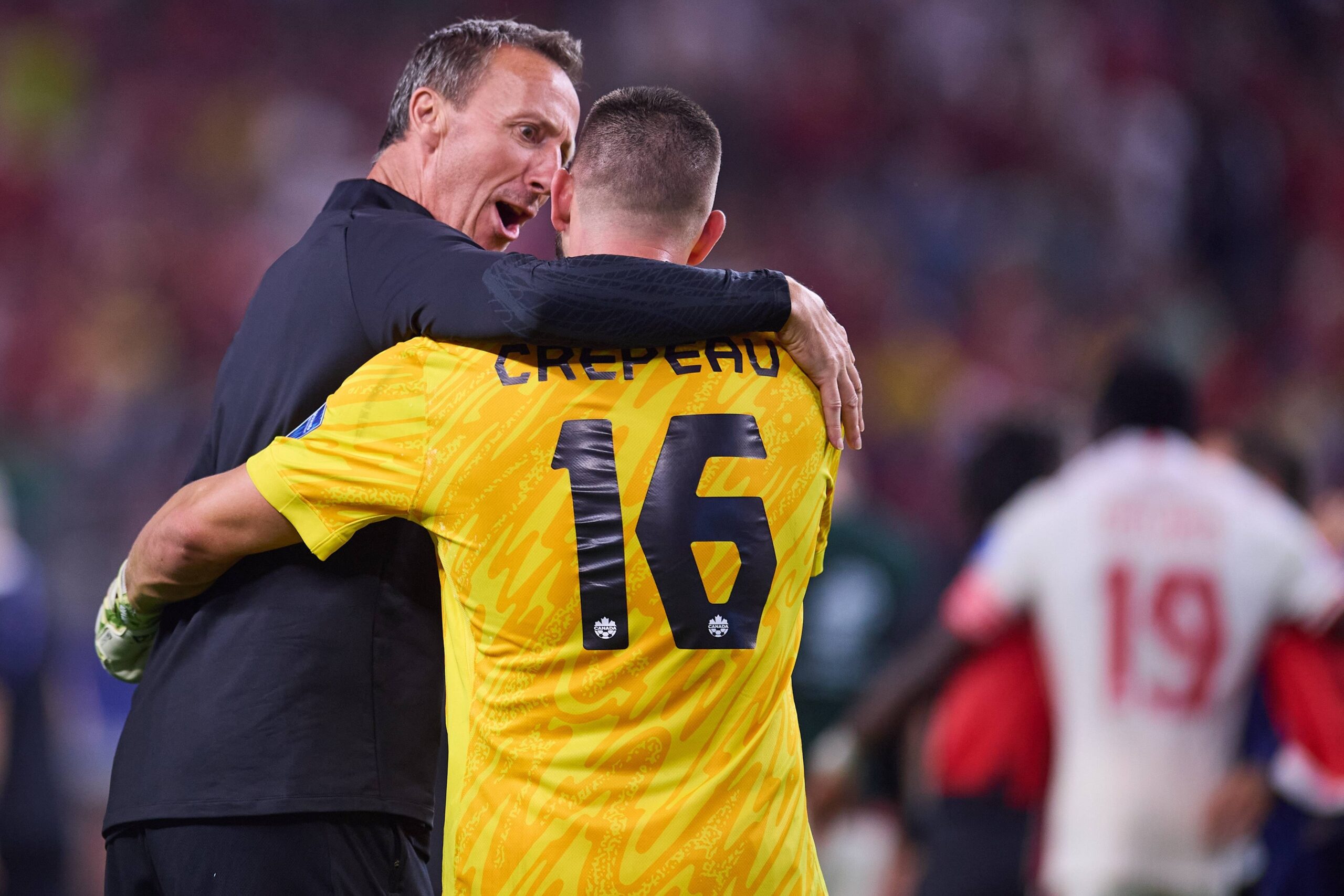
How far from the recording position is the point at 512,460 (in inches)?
84.5

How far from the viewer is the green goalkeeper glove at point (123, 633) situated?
2.54 m

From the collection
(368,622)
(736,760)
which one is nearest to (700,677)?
(736,760)

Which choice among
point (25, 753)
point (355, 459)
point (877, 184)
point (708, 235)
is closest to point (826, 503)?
point (708, 235)

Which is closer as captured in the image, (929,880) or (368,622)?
(368,622)

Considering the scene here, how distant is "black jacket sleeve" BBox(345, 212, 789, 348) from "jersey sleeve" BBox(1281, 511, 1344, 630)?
285 cm

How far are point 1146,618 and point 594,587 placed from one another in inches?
113

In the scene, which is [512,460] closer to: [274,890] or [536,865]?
[536,865]

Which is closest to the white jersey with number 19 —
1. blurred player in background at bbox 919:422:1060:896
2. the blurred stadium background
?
blurred player in background at bbox 919:422:1060:896

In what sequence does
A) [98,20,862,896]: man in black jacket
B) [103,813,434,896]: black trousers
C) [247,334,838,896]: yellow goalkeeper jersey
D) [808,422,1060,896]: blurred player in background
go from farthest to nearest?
[808,422,1060,896]: blurred player in background < [103,813,434,896]: black trousers < [98,20,862,896]: man in black jacket < [247,334,838,896]: yellow goalkeeper jersey

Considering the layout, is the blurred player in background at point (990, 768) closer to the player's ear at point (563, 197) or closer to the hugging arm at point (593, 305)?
the hugging arm at point (593, 305)

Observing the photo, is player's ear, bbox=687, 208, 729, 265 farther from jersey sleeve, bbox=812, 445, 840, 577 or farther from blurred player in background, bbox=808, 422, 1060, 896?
blurred player in background, bbox=808, 422, 1060, 896

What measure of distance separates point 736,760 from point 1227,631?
9.41 feet

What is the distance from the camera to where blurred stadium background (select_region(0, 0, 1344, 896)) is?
984 cm

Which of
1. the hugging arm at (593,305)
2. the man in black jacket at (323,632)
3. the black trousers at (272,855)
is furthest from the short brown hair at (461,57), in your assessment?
the black trousers at (272,855)
